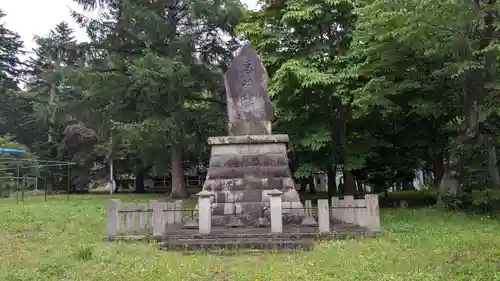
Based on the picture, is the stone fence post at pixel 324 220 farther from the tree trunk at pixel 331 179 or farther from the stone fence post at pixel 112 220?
the tree trunk at pixel 331 179

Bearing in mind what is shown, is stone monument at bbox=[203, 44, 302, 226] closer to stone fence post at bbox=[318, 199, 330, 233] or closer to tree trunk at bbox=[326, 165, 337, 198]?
stone fence post at bbox=[318, 199, 330, 233]

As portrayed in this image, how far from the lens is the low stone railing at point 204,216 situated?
31.6 ft

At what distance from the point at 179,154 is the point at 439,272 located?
60.1ft

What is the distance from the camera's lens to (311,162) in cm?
1812

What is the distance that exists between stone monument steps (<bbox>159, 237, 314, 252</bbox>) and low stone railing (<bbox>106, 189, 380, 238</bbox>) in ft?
2.20

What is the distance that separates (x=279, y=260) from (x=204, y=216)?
2.56 meters

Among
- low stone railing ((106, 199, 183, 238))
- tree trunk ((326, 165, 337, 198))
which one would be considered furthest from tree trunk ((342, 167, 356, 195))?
low stone railing ((106, 199, 183, 238))

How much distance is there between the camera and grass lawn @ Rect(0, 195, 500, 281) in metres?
6.61

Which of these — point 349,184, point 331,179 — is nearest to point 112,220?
point 349,184

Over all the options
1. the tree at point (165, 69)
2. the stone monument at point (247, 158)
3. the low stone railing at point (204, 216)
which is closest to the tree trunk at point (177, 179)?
the tree at point (165, 69)

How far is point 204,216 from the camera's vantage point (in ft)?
32.1

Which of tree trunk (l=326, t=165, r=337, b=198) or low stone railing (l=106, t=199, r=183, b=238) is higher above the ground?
tree trunk (l=326, t=165, r=337, b=198)

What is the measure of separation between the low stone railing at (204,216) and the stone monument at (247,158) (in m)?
0.68

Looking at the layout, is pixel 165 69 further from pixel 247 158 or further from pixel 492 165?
pixel 492 165
